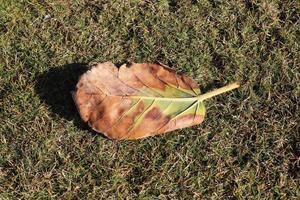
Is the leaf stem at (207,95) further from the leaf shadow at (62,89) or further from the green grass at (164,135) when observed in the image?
the leaf shadow at (62,89)

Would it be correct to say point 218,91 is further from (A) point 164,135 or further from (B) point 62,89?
(B) point 62,89

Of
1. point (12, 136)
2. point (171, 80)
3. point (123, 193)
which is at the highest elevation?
point (171, 80)

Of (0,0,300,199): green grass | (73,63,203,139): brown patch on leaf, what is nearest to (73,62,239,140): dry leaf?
(73,63,203,139): brown patch on leaf

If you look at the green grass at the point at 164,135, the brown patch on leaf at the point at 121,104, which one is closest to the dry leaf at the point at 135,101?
the brown patch on leaf at the point at 121,104

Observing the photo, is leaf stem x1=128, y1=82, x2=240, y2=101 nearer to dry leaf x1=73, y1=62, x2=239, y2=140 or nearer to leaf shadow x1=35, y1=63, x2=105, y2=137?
dry leaf x1=73, y1=62, x2=239, y2=140

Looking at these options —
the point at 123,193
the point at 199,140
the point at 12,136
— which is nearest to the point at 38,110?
the point at 12,136

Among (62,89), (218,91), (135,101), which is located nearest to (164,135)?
(135,101)

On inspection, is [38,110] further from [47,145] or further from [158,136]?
[158,136]

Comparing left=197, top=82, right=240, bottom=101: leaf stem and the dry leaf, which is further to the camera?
left=197, top=82, right=240, bottom=101: leaf stem
